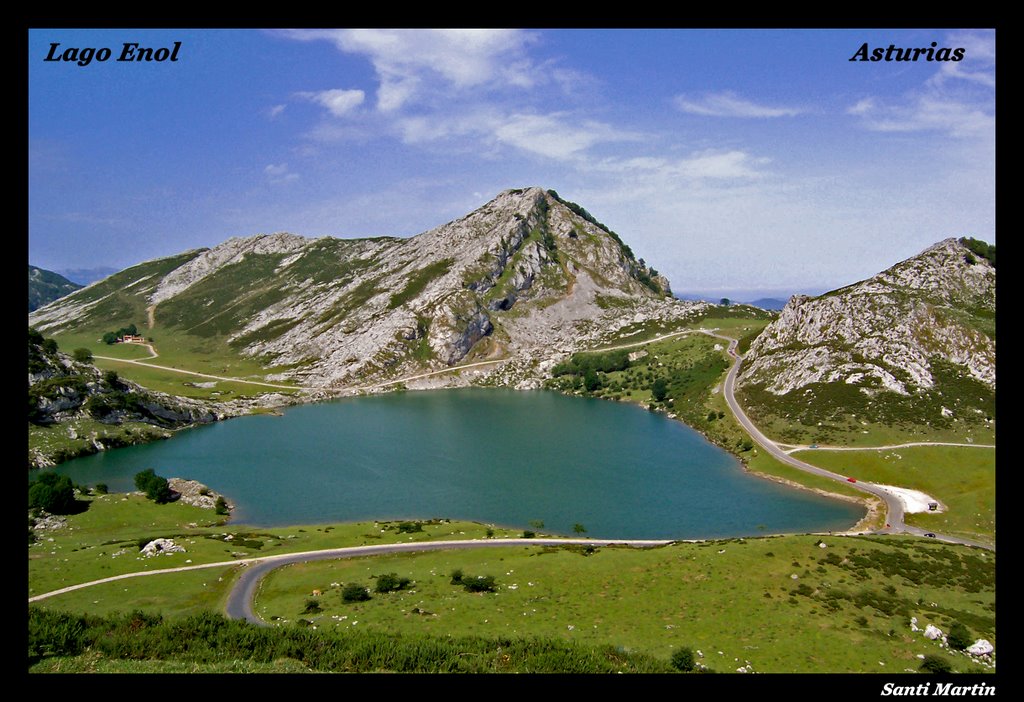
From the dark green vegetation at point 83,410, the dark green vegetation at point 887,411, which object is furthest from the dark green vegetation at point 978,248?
the dark green vegetation at point 83,410

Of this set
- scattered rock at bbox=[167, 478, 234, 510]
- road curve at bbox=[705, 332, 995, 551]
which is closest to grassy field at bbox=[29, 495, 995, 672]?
road curve at bbox=[705, 332, 995, 551]

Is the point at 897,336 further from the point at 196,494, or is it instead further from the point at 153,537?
the point at 153,537

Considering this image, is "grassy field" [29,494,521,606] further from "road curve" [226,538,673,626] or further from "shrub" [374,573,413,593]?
"shrub" [374,573,413,593]

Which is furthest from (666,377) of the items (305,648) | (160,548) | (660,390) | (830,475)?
(305,648)

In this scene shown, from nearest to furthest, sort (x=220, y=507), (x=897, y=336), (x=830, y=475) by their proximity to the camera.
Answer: (x=220, y=507) < (x=830, y=475) < (x=897, y=336)
